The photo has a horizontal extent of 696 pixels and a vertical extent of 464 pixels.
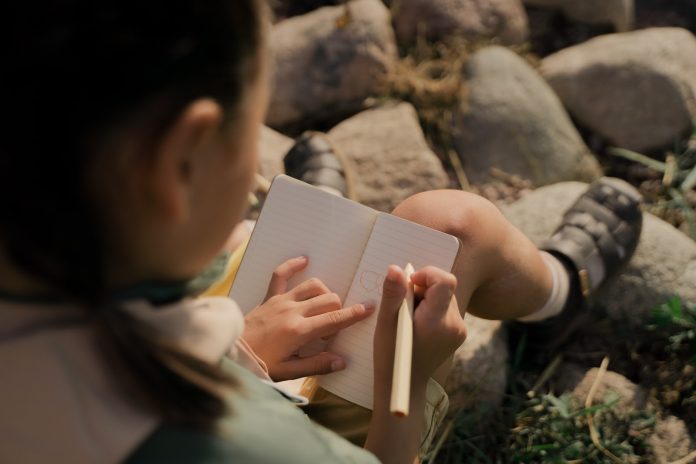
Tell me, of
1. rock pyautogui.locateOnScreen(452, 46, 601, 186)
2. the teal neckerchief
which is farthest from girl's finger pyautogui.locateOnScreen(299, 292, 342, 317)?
rock pyautogui.locateOnScreen(452, 46, 601, 186)

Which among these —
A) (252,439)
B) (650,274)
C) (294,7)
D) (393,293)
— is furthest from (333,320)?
(294,7)

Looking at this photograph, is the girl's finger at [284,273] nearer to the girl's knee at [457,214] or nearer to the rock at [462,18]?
the girl's knee at [457,214]

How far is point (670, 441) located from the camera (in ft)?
5.27

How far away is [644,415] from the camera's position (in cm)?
164

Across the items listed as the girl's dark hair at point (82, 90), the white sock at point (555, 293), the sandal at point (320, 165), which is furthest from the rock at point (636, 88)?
the girl's dark hair at point (82, 90)

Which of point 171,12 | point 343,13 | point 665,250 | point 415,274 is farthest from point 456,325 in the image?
point 343,13

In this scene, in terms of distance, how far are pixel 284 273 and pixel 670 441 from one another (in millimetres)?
937

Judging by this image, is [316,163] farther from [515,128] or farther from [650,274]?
[650,274]

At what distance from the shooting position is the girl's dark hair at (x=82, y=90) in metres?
0.54

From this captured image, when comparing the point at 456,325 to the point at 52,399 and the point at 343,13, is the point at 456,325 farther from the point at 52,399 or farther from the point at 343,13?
the point at 343,13

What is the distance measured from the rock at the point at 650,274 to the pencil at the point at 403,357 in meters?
0.79

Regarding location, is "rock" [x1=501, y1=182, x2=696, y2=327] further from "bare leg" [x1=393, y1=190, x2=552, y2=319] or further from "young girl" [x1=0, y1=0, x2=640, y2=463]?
"young girl" [x1=0, y1=0, x2=640, y2=463]

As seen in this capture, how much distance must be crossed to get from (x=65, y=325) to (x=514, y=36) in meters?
1.83

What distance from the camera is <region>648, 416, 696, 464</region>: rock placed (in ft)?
5.24
